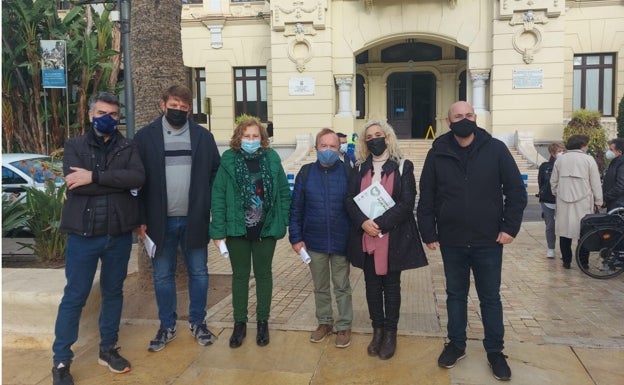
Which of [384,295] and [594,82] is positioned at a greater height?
[594,82]

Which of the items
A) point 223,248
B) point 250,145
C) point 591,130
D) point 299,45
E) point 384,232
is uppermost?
point 299,45

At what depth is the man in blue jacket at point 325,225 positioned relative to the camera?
4.41 m

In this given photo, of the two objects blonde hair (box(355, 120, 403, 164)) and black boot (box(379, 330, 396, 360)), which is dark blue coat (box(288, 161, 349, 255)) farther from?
black boot (box(379, 330, 396, 360))

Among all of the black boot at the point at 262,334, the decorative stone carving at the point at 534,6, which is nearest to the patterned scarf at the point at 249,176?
the black boot at the point at 262,334

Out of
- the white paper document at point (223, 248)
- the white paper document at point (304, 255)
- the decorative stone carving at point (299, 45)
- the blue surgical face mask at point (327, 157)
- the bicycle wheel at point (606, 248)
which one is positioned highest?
the decorative stone carving at point (299, 45)

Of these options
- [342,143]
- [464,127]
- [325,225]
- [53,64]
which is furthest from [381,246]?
[53,64]

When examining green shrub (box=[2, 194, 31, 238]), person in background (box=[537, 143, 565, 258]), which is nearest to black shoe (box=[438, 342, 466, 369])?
person in background (box=[537, 143, 565, 258])

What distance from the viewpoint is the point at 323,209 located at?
4430 millimetres

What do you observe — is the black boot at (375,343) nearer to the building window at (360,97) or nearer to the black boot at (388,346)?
the black boot at (388,346)

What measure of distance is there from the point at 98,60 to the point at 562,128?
15444mm

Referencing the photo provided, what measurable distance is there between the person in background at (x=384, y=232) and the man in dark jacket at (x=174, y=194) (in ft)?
4.09

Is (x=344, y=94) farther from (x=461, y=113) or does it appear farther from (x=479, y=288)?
(x=479, y=288)

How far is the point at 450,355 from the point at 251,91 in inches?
738

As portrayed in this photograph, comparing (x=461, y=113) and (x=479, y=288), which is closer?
(x=461, y=113)
